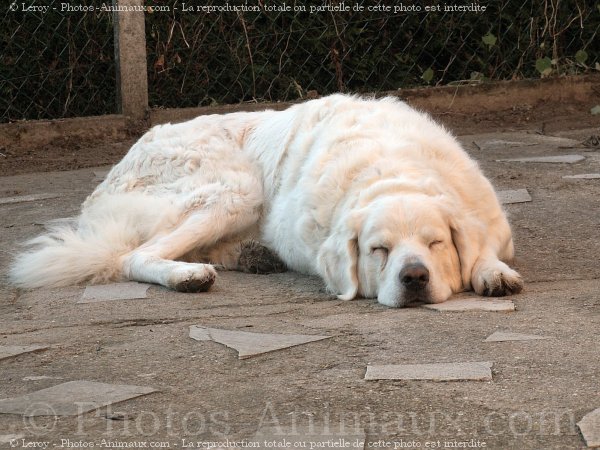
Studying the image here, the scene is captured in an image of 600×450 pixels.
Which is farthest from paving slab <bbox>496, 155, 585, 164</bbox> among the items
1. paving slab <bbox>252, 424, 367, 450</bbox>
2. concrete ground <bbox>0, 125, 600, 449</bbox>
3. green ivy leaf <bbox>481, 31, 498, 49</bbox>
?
paving slab <bbox>252, 424, 367, 450</bbox>

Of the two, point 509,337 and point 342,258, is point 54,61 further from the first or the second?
point 509,337

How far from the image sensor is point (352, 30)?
8711 millimetres

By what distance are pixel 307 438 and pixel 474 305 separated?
4.91 feet

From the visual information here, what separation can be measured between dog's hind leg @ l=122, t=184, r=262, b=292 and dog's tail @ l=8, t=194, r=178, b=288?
0.30 ft

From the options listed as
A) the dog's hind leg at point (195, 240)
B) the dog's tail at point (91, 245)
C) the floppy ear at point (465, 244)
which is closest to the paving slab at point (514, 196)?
the dog's hind leg at point (195, 240)

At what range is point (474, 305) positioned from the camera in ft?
12.5

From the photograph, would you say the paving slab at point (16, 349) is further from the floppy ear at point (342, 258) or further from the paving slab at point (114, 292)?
the floppy ear at point (342, 258)

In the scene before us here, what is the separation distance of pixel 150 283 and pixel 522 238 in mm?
1777

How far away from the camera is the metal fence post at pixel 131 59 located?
8047mm

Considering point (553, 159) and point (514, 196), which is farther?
point (553, 159)

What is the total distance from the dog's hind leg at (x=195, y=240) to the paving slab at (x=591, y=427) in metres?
2.21

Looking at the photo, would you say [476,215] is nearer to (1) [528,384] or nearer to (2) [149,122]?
(1) [528,384]

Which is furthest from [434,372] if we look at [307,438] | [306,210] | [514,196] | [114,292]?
[514,196]

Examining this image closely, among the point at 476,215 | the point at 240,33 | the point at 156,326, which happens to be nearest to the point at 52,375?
the point at 156,326
